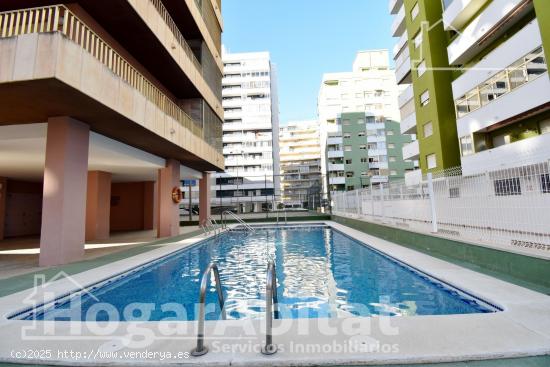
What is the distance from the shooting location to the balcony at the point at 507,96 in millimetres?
11430

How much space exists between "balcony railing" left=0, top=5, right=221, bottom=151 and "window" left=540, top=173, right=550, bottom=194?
1026 cm

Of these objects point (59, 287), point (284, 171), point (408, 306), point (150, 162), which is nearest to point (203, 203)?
point (150, 162)

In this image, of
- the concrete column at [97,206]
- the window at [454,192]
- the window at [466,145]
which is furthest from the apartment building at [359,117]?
the window at [454,192]

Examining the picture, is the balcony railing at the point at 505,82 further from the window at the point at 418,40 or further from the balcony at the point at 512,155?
the window at the point at 418,40

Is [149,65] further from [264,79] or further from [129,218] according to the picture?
[264,79]

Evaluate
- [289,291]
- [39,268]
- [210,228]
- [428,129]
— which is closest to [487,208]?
[289,291]

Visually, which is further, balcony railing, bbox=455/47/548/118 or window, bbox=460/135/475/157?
window, bbox=460/135/475/157

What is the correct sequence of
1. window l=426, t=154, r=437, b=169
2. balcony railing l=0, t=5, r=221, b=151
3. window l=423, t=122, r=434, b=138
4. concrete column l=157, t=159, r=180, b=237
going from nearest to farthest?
balcony railing l=0, t=5, r=221, b=151 < concrete column l=157, t=159, r=180, b=237 < window l=426, t=154, r=437, b=169 < window l=423, t=122, r=434, b=138

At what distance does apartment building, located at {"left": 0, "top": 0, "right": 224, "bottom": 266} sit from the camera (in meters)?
6.34

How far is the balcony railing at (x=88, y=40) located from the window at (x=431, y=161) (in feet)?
57.8

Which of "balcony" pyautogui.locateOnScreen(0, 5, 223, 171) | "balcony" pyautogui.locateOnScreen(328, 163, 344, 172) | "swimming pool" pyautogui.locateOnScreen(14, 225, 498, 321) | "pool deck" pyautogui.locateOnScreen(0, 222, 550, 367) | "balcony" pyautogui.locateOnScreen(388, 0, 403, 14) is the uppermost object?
"balcony" pyautogui.locateOnScreen(388, 0, 403, 14)

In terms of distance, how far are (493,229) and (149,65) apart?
1428 centimetres

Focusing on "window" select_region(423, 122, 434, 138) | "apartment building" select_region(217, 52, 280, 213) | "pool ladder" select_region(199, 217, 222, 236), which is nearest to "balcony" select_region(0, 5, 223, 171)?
"pool ladder" select_region(199, 217, 222, 236)

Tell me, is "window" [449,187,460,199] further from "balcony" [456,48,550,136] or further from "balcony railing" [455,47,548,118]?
"balcony railing" [455,47,548,118]
